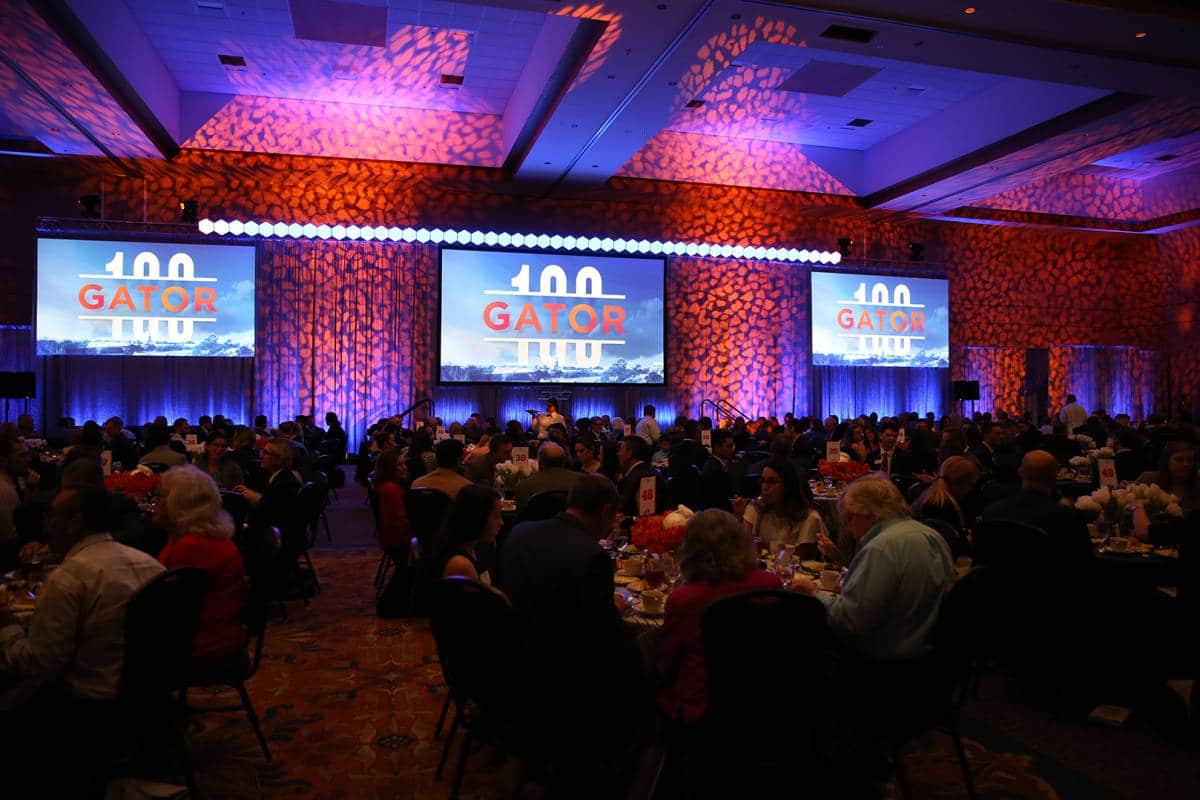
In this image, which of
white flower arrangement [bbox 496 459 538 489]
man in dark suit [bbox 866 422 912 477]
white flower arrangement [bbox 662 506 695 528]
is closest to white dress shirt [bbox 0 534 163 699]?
white flower arrangement [bbox 662 506 695 528]

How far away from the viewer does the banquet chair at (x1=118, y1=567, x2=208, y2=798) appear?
9.20ft

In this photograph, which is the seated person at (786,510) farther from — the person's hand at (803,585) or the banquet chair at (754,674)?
the banquet chair at (754,674)

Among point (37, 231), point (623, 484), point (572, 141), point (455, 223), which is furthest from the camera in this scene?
point (455, 223)

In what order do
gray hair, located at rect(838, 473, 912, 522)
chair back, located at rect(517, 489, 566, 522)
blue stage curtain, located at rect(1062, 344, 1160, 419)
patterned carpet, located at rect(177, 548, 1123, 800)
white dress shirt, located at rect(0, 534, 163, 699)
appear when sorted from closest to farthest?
white dress shirt, located at rect(0, 534, 163, 699)
gray hair, located at rect(838, 473, 912, 522)
patterned carpet, located at rect(177, 548, 1123, 800)
chair back, located at rect(517, 489, 566, 522)
blue stage curtain, located at rect(1062, 344, 1160, 419)

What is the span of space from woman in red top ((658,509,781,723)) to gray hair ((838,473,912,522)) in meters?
0.61

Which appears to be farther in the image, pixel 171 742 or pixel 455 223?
pixel 455 223

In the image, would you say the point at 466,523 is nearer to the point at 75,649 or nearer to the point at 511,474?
the point at 75,649

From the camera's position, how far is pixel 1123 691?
13.9 feet

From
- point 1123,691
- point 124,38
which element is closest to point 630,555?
point 1123,691

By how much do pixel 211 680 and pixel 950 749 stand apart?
3.09 meters

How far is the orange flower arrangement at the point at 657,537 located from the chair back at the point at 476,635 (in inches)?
43.7

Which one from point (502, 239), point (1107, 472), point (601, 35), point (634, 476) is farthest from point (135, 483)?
point (502, 239)

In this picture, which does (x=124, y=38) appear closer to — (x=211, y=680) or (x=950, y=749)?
(x=211, y=680)

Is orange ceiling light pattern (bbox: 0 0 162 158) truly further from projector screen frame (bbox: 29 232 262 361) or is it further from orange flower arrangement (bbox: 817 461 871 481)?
orange flower arrangement (bbox: 817 461 871 481)
